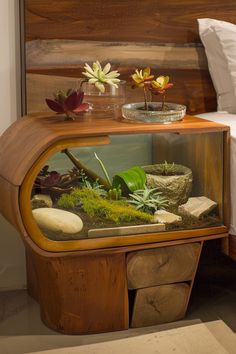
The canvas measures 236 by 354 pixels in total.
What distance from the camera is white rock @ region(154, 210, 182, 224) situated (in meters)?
2.00

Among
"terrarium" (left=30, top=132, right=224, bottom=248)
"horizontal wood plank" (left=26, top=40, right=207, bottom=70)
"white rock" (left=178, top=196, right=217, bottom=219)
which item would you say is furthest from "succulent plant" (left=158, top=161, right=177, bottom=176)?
"horizontal wood plank" (left=26, top=40, right=207, bottom=70)

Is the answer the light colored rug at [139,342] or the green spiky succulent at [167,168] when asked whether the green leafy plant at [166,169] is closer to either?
the green spiky succulent at [167,168]

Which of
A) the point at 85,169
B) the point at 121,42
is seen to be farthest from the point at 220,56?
the point at 85,169

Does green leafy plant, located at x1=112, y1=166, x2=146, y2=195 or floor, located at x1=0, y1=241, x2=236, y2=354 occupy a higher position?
green leafy plant, located at x1=112, y1=166, x2=146, y2=195

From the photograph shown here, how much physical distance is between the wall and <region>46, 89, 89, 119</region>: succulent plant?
1.12ft

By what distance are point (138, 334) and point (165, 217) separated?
1.33 feet

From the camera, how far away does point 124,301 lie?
6.63 feet

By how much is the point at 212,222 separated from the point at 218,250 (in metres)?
0.54

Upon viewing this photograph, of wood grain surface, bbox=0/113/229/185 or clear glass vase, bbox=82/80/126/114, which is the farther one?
clear glass vase, bbox=82/80/126/114

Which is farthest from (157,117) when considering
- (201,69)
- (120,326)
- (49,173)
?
(120,326)

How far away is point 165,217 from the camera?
201 centimetres

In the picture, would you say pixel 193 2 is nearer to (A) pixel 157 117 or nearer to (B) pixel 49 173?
(A) pixel 157 117

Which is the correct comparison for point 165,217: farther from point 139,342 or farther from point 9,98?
point 9,98

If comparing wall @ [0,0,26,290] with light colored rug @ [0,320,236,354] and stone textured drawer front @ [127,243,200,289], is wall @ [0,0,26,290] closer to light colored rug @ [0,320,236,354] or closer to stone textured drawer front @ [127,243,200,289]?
light colored rug @ [0,320,236,354]
